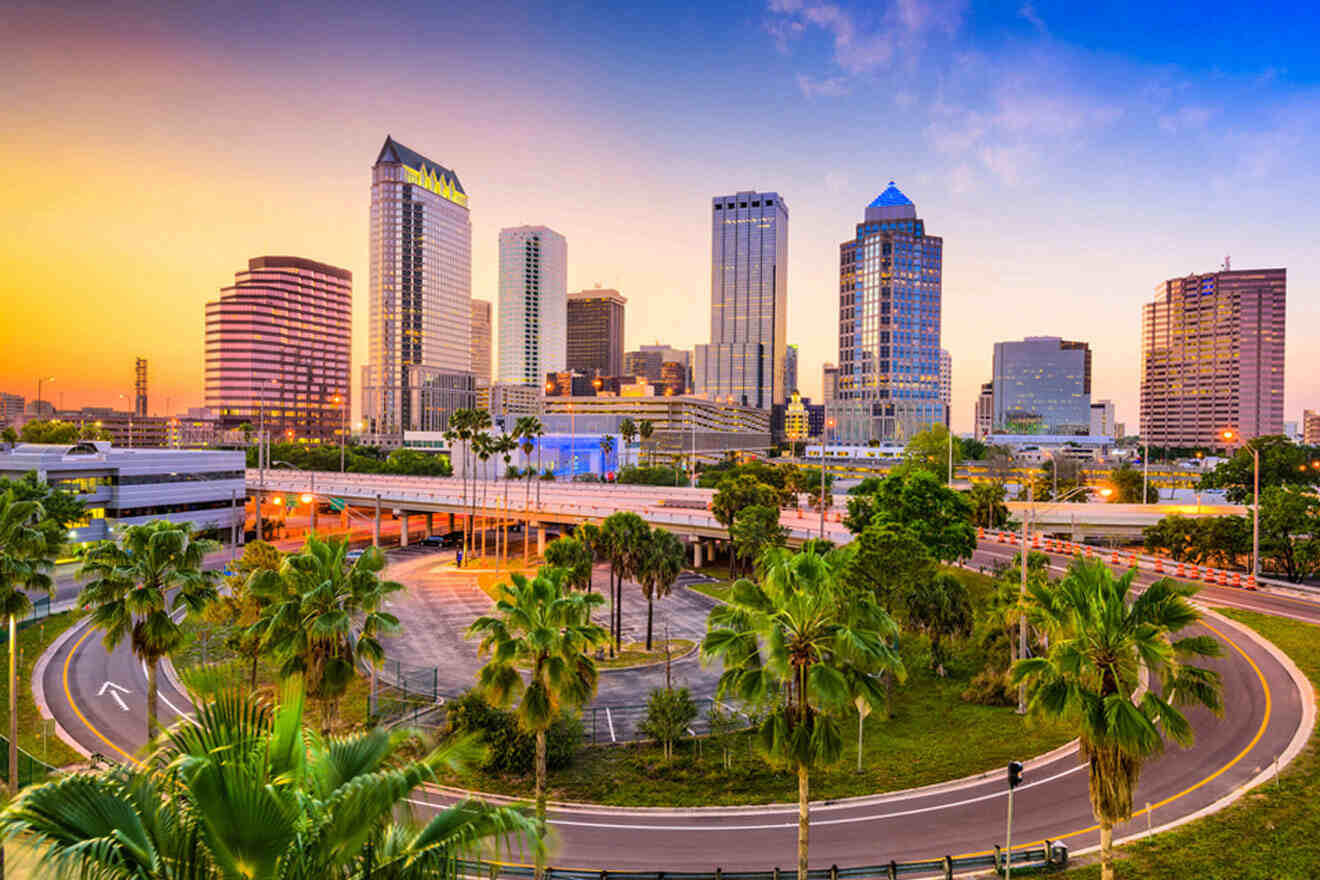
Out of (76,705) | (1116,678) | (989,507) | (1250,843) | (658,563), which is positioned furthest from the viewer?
(989,507)

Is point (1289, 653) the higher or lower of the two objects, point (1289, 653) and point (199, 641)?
the higher

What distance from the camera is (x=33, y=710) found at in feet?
110

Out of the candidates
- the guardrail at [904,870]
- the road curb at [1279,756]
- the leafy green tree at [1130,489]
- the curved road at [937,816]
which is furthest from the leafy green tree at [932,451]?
the guardrail at [904,870]

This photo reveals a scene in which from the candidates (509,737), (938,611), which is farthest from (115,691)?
(938,611)

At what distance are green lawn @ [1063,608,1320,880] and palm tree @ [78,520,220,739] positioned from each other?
2909cm

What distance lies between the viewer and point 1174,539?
63.1 meters

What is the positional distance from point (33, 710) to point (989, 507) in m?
76.1

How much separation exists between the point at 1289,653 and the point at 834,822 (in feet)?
88.5

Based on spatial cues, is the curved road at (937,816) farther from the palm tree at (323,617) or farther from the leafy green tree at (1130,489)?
the leafy green tree at (1130,489)

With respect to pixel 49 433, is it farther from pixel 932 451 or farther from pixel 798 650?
pixel 932 451

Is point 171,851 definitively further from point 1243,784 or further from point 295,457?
point 295,457

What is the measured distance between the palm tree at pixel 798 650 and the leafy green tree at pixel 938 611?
81.2 feet

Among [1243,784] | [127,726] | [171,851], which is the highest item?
[171,851]

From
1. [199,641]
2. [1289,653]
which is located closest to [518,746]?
[199,641]
